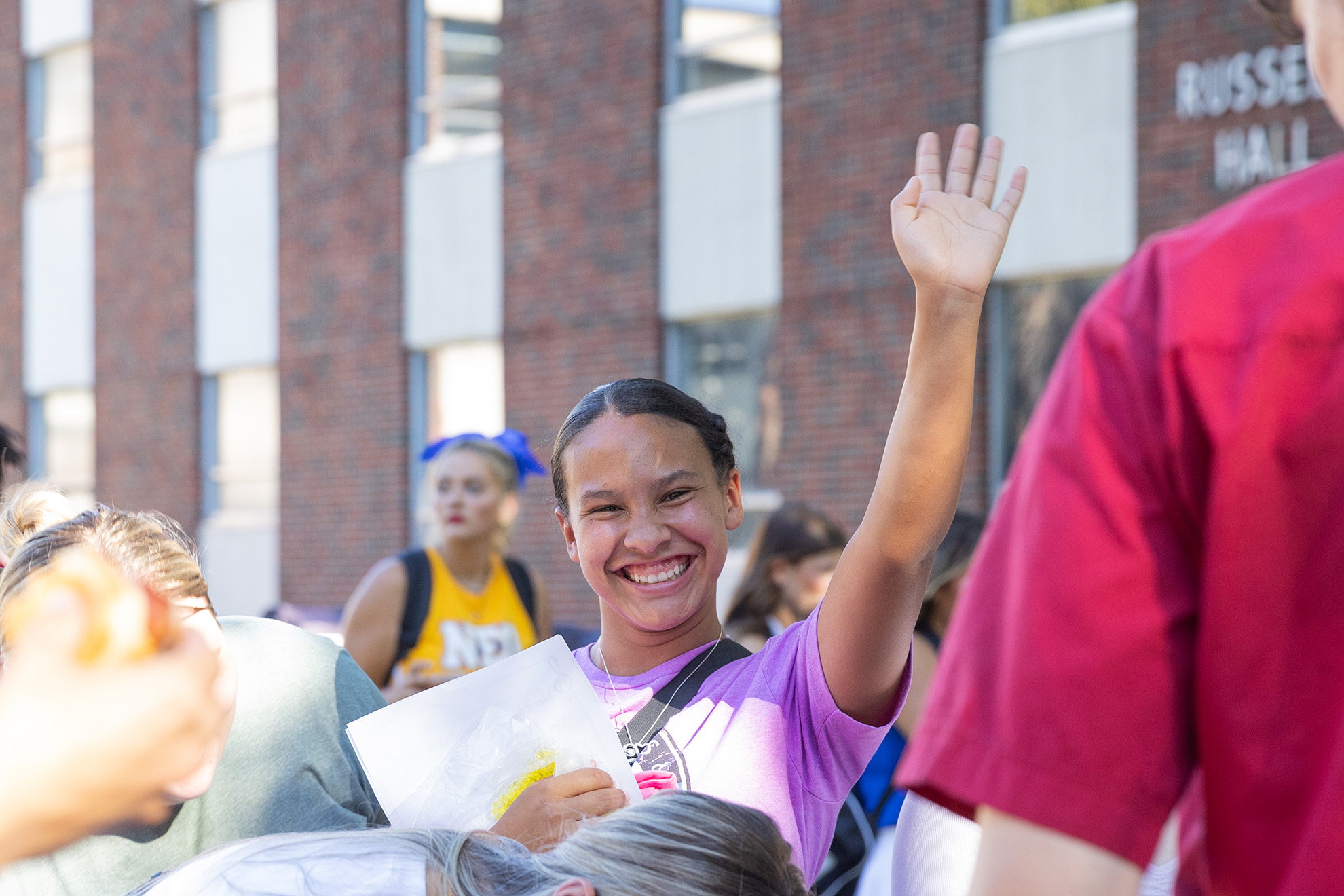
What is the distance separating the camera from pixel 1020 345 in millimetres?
9352

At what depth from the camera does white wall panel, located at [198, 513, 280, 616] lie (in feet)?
44.3

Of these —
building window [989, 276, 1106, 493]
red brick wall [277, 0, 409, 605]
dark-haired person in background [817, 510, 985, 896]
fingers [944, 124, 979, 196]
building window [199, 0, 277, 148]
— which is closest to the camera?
fingers [944, 124, 979, 196]

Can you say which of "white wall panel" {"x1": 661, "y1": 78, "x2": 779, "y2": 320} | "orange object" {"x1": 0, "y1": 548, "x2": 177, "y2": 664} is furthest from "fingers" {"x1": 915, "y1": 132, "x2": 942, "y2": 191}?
"white wall panel" {"x1": 661, "y1": 78, "x2": 779, "y2": 320}

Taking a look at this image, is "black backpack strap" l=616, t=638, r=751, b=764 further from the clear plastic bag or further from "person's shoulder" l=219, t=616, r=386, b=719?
"person's shoulder" l=219, t=616, r=386, b=719

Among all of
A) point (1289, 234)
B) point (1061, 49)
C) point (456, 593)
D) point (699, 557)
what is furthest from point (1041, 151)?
point (1289, 234)

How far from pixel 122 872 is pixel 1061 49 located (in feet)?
26.4

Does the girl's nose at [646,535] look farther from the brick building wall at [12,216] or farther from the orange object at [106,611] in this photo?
the brick building wall at [12,216]

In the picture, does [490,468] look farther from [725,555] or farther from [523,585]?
[725,555]

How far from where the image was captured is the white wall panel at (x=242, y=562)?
13.5 metres

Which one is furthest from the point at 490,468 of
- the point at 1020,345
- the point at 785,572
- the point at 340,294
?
the point at 340,294

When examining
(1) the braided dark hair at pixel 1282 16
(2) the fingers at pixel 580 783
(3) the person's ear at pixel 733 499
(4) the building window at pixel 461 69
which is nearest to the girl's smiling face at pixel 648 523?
(3) the person's ear at pixel 733 499

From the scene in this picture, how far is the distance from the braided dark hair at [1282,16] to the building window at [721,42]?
955cm

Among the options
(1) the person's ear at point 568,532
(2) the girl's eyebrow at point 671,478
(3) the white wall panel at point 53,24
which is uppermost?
(3) the white wall panel at point 53,24

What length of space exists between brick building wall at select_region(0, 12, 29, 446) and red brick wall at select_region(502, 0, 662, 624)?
7249 millimetres
